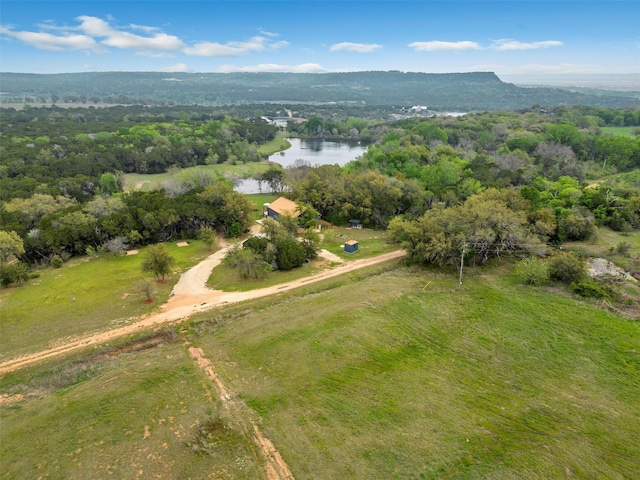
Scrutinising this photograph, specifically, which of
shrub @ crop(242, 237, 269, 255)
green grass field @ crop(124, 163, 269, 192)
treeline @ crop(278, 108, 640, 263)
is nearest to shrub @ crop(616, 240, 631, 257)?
treeline @ crop(278, 108, 640, 263)

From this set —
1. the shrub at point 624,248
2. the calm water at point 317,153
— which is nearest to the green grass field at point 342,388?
the shrub at point 624,248

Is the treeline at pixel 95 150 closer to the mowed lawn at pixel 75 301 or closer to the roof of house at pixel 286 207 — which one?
the mowed lawn at pixel 75 301

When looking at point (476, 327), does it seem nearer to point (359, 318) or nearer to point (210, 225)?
point (359, 318)

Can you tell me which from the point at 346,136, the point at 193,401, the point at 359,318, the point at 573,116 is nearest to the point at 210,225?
the point at 359,318

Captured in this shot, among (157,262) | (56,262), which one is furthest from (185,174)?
(157,262)

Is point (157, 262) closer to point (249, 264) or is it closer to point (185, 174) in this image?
point (249, 264)
